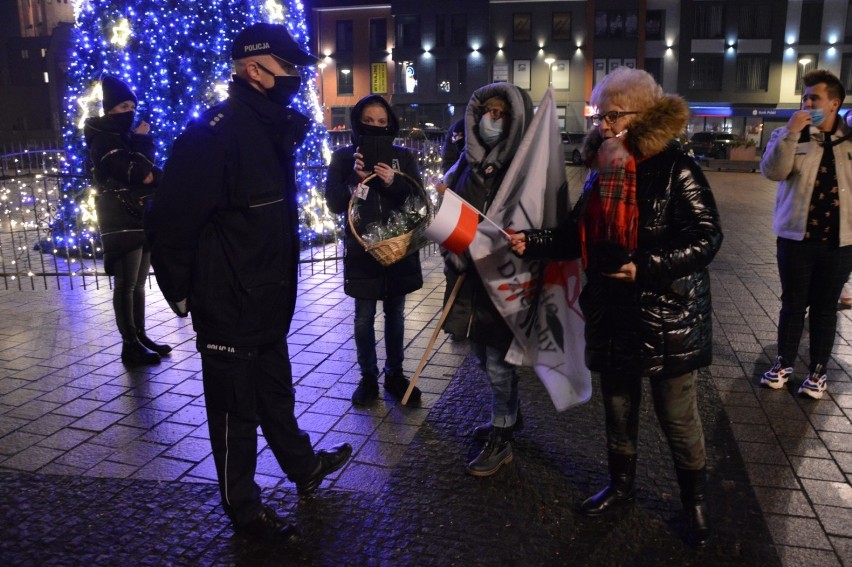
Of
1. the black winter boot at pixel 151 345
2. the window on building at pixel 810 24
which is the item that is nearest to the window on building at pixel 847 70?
the window on building at pixel 810 24

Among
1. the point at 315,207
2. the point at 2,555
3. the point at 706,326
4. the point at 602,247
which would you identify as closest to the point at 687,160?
the point at 602,247

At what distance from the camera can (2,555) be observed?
10.3 ft

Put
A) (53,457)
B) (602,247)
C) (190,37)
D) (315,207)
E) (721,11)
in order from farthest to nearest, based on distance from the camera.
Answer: (721,11) < (315,207) < (190,37) < (53,457) < (602,247)

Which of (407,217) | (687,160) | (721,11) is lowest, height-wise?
(407,217)

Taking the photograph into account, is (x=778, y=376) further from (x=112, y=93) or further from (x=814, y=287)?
(x=112, y=93)

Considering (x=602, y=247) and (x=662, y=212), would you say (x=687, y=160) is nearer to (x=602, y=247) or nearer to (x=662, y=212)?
(x=662, y=212)

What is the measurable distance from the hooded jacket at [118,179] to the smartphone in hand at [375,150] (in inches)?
69.0

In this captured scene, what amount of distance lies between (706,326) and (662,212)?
579mm

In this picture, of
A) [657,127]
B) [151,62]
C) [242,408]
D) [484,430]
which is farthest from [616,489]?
[151,62]

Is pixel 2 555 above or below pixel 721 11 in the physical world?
below

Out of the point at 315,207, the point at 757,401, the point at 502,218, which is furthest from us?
the point at 315,207

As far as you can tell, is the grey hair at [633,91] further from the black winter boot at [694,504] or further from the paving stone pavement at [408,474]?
the paving stone pavement at [408,474]

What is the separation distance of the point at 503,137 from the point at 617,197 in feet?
3.18

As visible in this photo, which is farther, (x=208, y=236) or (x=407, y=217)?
(x=407, y=217)
